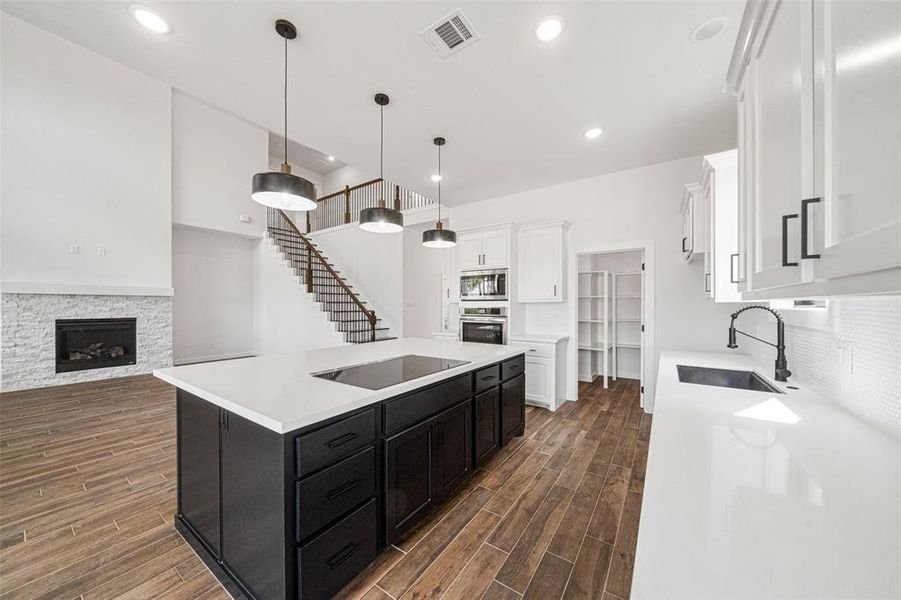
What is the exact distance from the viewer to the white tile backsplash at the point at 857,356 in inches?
Answer: 46.7

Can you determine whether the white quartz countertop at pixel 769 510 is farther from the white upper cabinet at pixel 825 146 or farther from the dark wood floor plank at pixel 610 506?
the dark wood floor plank at pixel 610 506

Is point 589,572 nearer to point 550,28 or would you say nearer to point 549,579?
point 549,579

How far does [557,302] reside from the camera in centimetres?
455

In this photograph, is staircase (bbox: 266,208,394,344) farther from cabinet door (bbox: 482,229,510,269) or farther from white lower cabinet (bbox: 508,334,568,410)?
white lower cabinet (bbox: 508,334,568,410)

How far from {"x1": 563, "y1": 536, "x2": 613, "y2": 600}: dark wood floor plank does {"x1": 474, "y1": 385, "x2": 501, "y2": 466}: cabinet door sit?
874mm

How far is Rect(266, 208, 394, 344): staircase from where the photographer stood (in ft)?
21.3

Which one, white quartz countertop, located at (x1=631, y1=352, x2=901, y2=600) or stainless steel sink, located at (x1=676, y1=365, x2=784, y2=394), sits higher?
white quartz countertop, located at (x1=631, y1=352, x2=901, y2=600)

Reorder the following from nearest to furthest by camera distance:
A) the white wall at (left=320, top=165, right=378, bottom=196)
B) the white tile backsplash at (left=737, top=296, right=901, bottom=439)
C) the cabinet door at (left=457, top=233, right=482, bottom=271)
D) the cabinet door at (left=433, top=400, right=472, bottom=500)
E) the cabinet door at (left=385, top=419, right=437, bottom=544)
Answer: the white tile backsplash at (left=737, top=296, right=901, bottom=439) → the cabinet door at (left=385, top=419, right=437, bottom=544) → the cabinet door at (left=433, top=400, right=472, bottom=500) → the cabinet door at (left=457, top=233, right=482, bottom=271) → the white wall at (left=320, top=165, right=378, bottom=196)

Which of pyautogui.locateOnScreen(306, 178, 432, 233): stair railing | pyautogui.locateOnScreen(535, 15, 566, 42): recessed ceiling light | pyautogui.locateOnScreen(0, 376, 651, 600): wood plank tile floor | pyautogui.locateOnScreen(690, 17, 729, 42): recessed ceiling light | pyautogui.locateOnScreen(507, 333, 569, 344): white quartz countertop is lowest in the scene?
pyautogui.locateOnScreen(0, 376, 651, 600): wood plank tile floor

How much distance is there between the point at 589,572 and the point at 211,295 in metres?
7.96

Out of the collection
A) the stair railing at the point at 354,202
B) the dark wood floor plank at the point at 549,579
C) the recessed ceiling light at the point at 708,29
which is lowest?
the dark wood floor plank at the point at 549,579

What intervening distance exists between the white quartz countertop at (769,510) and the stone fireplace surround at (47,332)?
6.87 m

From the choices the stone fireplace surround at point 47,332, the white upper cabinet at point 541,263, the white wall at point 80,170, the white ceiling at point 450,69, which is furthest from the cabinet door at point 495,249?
the stone fireplace surround at point 47,332

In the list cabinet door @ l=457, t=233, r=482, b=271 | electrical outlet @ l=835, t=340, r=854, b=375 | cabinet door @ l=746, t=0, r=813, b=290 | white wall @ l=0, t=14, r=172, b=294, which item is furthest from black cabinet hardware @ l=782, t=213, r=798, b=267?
white wall @ l=0, t=14, r=172, b=294
